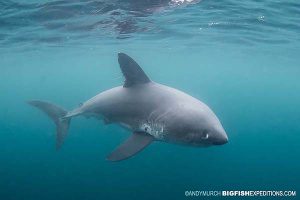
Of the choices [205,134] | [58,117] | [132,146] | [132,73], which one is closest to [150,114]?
[132,146]

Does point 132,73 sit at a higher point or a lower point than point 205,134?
higher

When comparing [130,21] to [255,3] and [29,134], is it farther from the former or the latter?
[29,134]

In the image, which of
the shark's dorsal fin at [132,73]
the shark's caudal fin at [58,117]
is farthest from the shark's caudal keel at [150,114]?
the shark's caudal fin at [58,117]

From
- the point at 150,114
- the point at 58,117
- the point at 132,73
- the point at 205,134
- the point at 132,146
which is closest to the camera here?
the point at 205,134

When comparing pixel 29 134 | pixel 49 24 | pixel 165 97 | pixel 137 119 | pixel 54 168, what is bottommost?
pixel 29 134

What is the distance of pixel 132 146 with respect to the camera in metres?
7.68

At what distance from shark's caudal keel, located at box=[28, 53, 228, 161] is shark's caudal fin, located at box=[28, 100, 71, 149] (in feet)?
6.65

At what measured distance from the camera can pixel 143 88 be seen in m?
9.14

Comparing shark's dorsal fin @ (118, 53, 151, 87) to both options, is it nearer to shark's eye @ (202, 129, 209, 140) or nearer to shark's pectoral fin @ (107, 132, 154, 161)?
shark's pectoral fin @ (107, 132, 154, 161)

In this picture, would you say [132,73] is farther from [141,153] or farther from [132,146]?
[141,153]

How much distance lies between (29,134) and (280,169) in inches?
953

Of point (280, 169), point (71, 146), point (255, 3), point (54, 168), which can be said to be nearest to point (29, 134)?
point (71, 146)

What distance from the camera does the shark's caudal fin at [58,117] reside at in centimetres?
1226

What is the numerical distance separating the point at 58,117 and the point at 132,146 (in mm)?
5856
